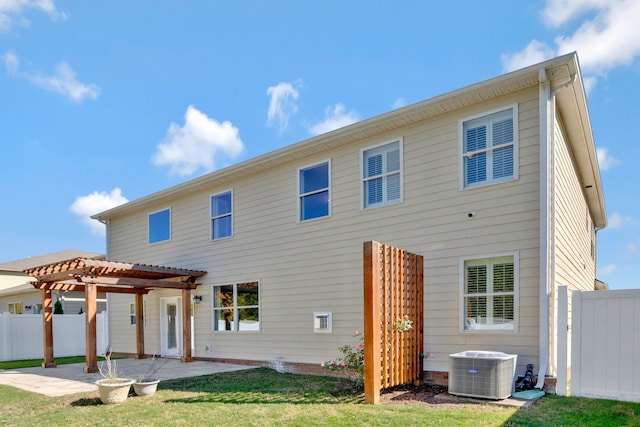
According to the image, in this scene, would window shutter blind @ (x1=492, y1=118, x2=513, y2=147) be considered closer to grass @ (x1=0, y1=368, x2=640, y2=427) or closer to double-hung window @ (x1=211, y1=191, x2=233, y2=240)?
grass @ (x1=0, y1=368, x2=640, y2=427)

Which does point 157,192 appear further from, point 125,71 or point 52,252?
point 52,252

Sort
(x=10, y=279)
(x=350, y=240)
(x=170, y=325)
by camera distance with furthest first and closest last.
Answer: (x=10, y=279)
(x=170, y=325)
(x=350, y=240)

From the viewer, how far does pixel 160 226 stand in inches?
538

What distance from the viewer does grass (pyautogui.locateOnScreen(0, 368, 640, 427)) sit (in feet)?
16.3

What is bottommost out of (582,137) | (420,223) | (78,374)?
(78,374)

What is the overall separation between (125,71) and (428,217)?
9.61 metres

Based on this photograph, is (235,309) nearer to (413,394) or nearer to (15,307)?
(413,394)

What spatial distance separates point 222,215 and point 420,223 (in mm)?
5828

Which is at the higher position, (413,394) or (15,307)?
(413,394)

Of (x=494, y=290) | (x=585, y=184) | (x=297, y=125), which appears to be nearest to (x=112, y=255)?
(x=297, y=125)

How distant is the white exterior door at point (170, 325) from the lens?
13.0 meters

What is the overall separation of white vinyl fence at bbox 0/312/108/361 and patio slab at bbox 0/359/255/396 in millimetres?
4504

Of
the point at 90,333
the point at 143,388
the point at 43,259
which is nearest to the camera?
the point at 143,388

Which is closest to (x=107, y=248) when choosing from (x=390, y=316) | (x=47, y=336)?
(x=47, y=336)
